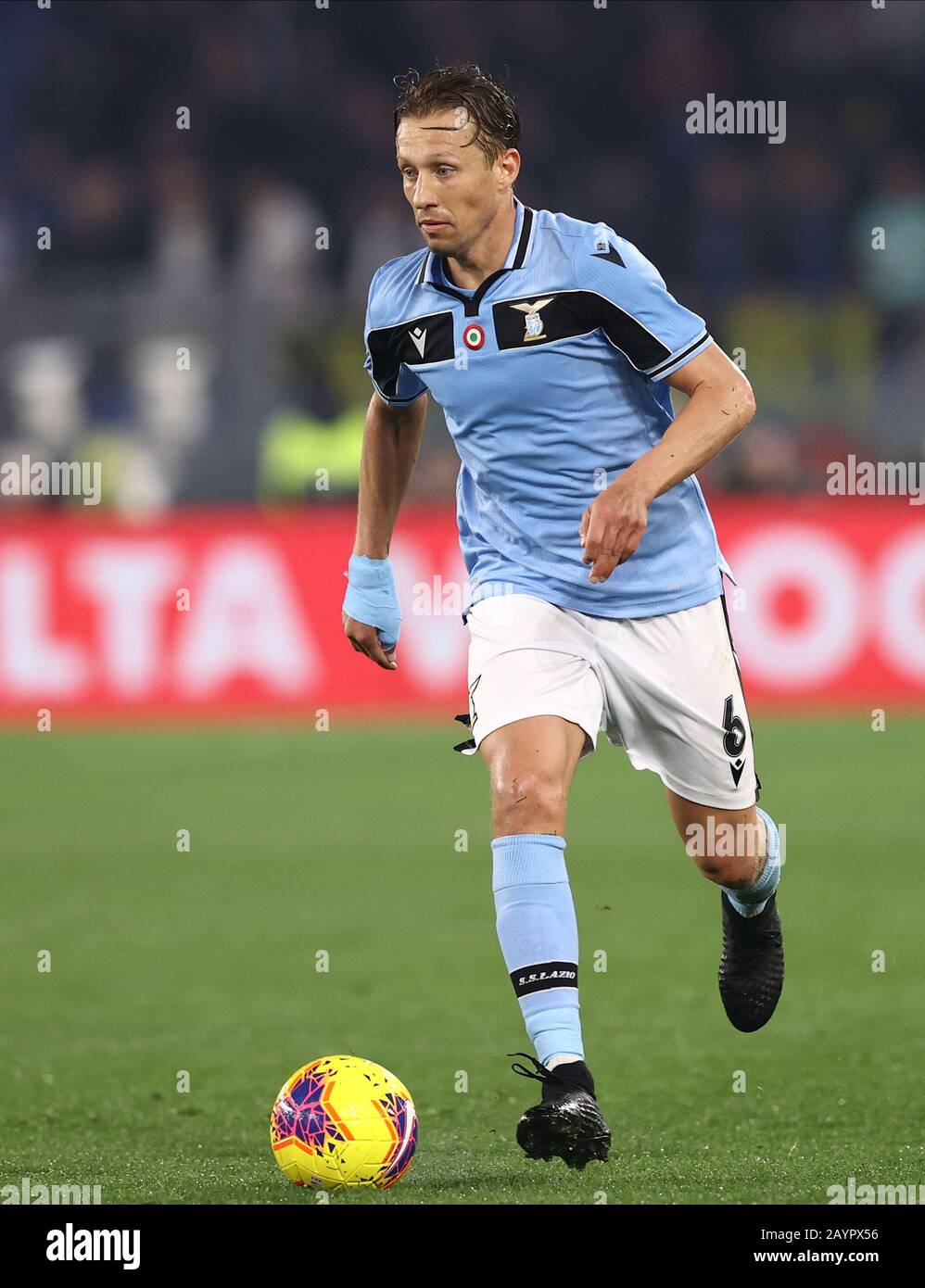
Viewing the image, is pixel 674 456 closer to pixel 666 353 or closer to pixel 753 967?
pixel 666 353

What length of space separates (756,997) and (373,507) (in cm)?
168

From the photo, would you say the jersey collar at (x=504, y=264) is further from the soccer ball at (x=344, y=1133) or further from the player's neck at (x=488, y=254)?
the soccer ball at (x=344, y=1133)

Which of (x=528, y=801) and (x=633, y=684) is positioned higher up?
(x=633, y=684)

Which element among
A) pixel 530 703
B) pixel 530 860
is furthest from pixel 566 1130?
pixel 530 703

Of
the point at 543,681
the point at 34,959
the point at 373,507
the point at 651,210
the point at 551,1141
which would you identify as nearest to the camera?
the point at 551,1141

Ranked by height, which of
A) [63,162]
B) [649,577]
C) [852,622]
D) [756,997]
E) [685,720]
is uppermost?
[63,162]

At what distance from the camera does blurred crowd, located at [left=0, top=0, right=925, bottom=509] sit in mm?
15273

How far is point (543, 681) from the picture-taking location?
460cm

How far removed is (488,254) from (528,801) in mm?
1202

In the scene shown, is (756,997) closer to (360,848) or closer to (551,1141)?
(551,1141)

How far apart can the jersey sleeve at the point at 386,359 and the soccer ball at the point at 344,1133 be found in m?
1.61

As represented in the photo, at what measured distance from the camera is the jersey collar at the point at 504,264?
464 cm

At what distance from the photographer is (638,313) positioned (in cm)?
455

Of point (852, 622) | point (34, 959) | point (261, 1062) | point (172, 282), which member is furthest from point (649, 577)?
point (172, 282)
